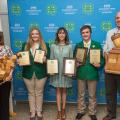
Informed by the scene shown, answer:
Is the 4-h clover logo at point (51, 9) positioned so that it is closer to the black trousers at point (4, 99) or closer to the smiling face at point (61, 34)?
the smiling face at point (61, 34)

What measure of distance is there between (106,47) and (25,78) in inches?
51.3

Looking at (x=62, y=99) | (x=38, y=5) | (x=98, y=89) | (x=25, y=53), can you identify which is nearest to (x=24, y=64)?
(x=25, y=53)

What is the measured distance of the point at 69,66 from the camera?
4.33m

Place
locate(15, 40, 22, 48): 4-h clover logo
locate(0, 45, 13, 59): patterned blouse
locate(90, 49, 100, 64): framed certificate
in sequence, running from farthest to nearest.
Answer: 1. locate(15, 40, 22, 48): 4-h clover logo
2. locate(90, 49, 100, 64): framed certificate
3. locate(0, 45, 13, 59): patterned blouse

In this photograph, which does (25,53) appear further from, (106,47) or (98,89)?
(98,89)

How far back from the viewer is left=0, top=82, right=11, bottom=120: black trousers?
3.91 m

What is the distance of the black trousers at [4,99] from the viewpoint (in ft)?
12.8

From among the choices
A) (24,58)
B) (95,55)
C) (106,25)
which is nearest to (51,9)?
(106,25)

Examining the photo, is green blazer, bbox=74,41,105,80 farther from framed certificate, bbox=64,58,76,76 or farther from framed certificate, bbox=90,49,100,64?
framed certificate, bbox=64,58,76,76

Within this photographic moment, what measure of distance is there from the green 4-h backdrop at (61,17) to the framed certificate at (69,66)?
30.9 inches

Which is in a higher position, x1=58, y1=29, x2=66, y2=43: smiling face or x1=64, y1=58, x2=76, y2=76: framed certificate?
x1=58, y1=29, x2=66, y2=43: smiling face

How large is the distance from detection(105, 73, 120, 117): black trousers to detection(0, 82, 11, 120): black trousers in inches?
57.1

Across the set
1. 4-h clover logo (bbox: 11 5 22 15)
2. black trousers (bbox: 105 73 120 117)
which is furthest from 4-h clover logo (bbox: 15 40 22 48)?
black trousers (bbox: 105 73 120 117)

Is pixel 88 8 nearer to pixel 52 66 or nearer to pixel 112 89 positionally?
pixel 52 66
